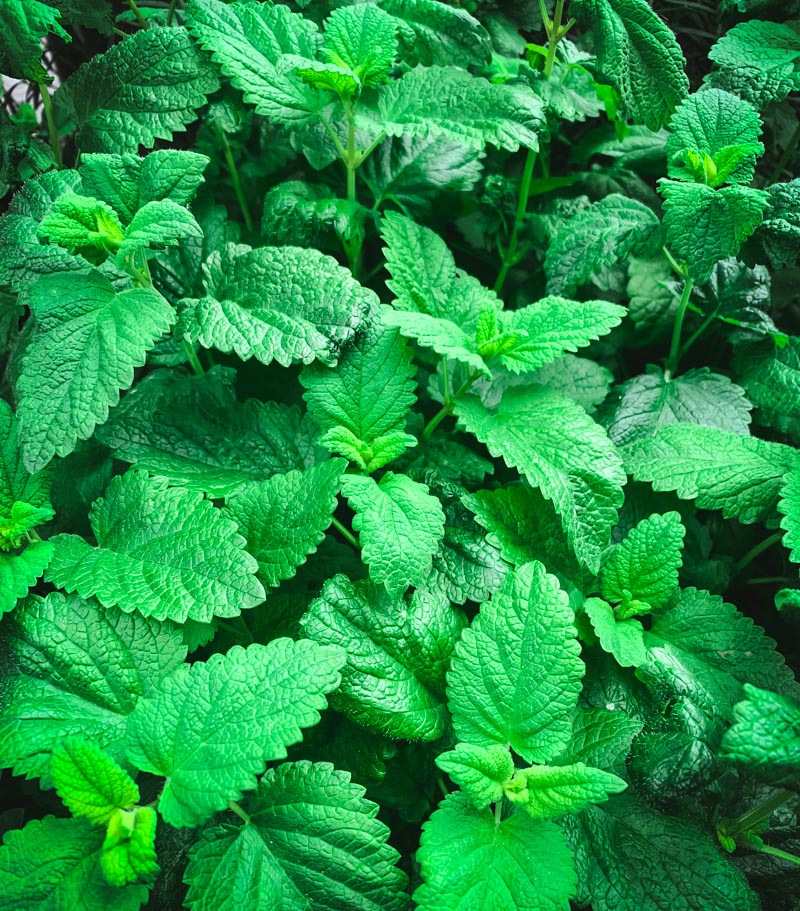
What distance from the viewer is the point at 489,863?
0.75 metres

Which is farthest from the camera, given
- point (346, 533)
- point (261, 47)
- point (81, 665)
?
point (261, 47)

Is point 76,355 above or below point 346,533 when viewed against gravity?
above

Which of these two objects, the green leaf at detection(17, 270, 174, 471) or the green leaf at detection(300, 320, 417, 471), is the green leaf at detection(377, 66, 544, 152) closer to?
the green leaf at detection(300, 320, 417, 471)

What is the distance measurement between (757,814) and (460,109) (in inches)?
38.5

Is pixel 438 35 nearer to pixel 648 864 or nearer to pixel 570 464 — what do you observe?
pixel 570 464

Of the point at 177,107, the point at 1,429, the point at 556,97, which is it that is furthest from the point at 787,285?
the point at 1,429

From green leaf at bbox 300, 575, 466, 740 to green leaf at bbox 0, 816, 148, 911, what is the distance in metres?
0.28

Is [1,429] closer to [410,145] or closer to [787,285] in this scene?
[410,145]

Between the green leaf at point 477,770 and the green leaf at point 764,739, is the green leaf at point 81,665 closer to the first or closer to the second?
the green leaf at point 477,770

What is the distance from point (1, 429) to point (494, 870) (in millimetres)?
738

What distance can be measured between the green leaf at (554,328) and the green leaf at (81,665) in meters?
0.53

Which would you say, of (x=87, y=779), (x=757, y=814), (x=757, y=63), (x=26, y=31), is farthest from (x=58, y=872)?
(x=757, y=63)

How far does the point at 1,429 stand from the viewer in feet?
3.01

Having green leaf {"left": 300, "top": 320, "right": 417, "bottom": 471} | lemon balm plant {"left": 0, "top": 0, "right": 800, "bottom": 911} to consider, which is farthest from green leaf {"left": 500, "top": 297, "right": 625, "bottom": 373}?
green leaf {"left": 300, "top": 320, "right": 417, "bottom": 471}
